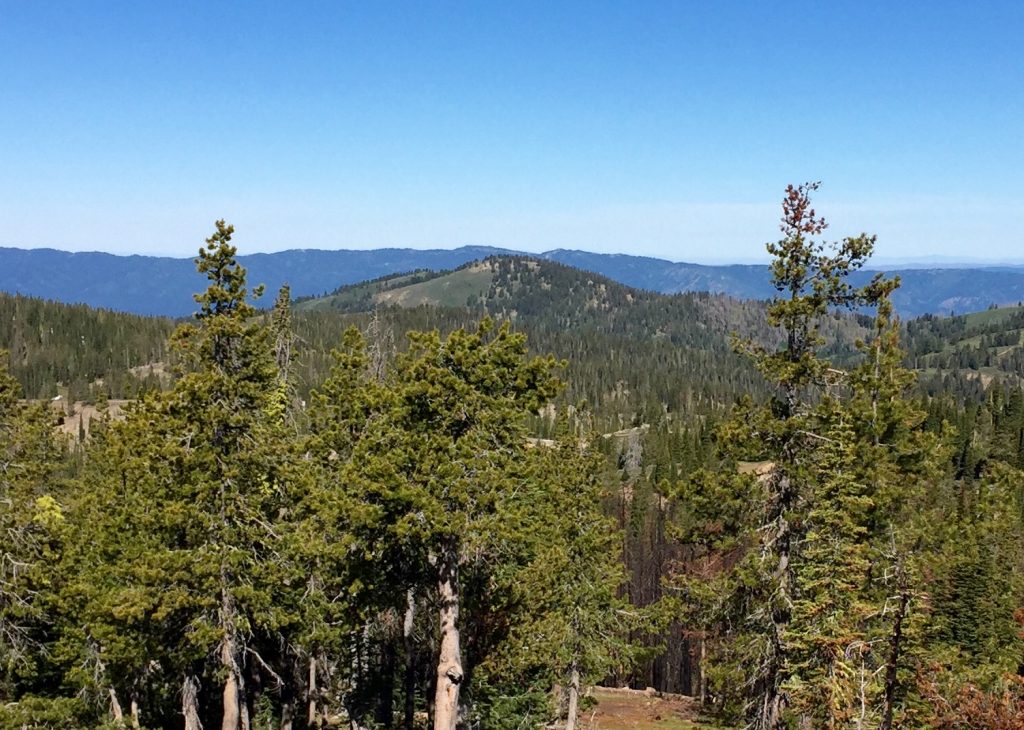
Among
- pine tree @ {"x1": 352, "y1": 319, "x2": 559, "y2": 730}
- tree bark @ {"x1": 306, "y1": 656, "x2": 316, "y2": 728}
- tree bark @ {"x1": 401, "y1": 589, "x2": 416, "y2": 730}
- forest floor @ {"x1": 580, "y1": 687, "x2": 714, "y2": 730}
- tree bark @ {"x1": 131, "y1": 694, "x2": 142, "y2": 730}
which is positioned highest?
pine tree @ {"x1": 352, "y1": 319, "x2": 559, "y2": 730}

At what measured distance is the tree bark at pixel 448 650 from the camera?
2048cm

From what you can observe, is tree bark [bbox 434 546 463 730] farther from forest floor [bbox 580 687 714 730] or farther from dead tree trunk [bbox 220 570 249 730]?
forest floor [bbox 580 687 714 730]

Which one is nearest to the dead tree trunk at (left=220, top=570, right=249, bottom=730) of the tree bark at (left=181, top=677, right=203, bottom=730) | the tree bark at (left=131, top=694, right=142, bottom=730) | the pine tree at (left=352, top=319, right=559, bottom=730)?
the tree bark at (left=181, top=677, right=203, bottom=730)

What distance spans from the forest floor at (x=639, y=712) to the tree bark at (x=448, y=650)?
1072 inches

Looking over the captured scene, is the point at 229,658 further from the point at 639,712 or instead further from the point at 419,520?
the point at 639,712

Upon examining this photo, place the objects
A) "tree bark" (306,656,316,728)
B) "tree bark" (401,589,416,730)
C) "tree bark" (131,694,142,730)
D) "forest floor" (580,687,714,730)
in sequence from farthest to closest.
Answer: "forest floor" (580,687,714,730) < "tree bark" (306,656,316,728) < "tree bark" (131,694,142,730) < "tree bark" (401,589,416,730)

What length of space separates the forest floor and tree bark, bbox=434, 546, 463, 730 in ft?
89.3

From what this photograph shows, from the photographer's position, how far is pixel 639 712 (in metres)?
57.6

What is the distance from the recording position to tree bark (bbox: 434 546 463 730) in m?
20.5

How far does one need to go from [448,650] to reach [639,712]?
4253 centimetres

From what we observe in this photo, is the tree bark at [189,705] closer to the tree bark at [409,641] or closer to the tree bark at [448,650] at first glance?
the tree bark at [448,650]

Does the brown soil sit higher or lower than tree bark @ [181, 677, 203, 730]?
lower

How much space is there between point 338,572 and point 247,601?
11.7 feet

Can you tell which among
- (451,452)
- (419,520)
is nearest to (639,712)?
(419,520)
